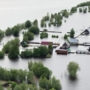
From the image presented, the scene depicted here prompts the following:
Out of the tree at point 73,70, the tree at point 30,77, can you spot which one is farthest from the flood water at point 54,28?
the tree at point 30,77

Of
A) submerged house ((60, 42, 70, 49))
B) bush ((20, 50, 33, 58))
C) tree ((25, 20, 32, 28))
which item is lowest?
bush ((20, 50, 33, 58))

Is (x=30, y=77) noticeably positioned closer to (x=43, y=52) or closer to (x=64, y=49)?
(x=43, y=52)

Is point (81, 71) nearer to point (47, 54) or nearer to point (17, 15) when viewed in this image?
point (47, 54)

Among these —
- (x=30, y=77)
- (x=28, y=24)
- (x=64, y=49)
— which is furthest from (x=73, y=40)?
(x=30, y=77)

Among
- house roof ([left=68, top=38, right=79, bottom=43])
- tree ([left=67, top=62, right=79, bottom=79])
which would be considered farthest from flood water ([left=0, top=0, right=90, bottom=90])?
house roof ([left=68, top=38, right=79, bottom=43])

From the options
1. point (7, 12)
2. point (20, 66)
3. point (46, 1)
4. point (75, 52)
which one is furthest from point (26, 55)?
point (46, 1)

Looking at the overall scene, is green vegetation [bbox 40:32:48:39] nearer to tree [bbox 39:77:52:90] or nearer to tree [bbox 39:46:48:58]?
tree [bbox 39:46:48:58]

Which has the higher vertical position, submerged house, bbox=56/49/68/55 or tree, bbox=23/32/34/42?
tree, bbox=23/32/34/42

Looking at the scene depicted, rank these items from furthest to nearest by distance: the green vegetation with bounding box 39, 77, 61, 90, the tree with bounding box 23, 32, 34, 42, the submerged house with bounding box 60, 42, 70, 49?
the tree with bounding box 23, 32, 34, 42
the submerged house with bounding box 60, 42, 70, 49
the green vegetation with bounding box 39, 77, 61, 90
